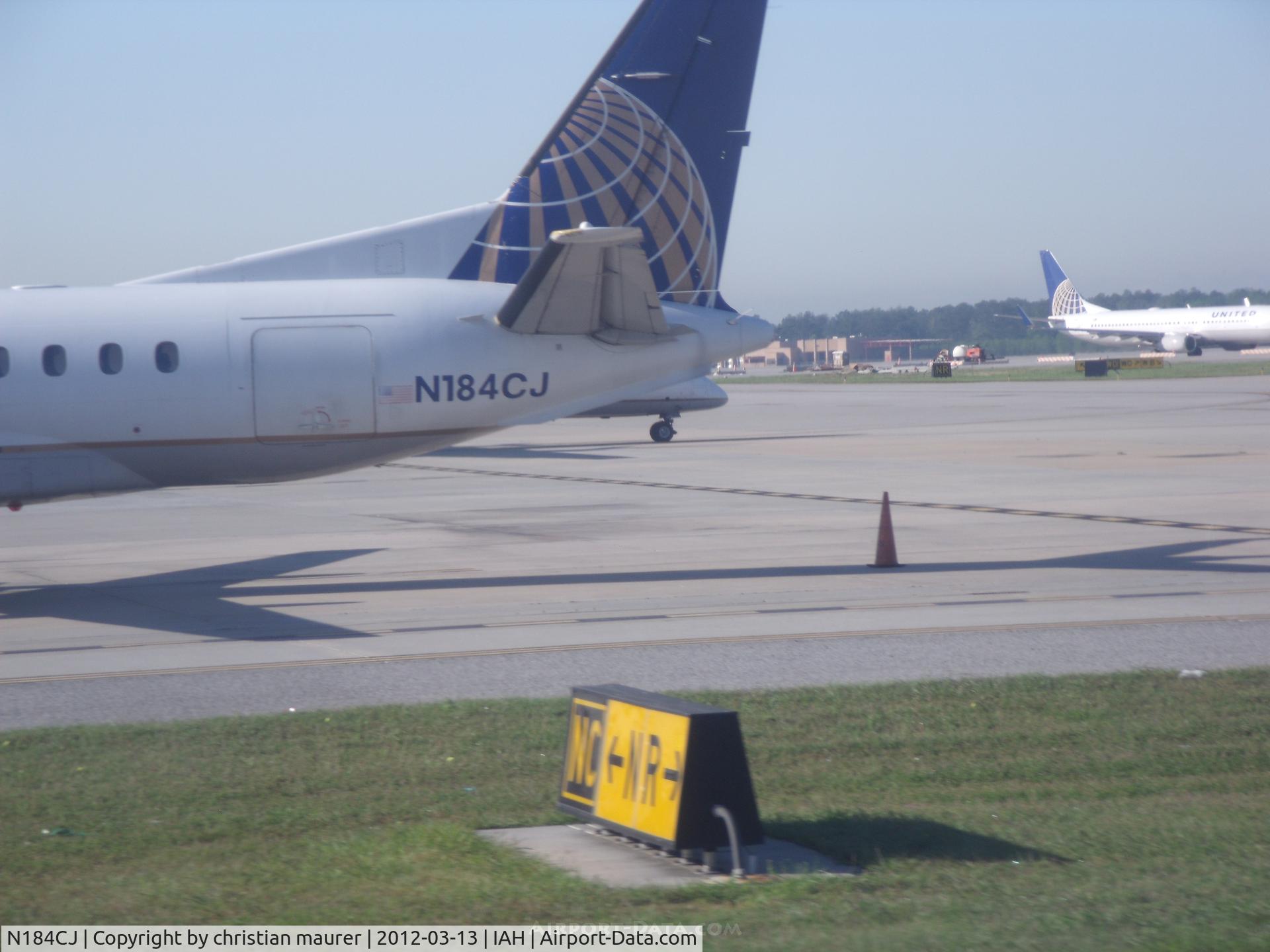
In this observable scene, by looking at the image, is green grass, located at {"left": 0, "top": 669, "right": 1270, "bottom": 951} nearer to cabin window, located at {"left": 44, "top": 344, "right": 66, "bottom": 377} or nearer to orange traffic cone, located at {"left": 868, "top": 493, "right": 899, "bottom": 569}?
orange traffic cone, located at {"left": 868, "top": 493, "right": 899, "bottom": 569}

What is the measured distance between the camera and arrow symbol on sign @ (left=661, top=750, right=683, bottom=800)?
20.7 ft

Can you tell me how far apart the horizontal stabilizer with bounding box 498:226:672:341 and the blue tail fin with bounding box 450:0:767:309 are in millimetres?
1517

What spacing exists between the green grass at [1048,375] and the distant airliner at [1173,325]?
2268mm

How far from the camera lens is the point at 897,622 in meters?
13.3

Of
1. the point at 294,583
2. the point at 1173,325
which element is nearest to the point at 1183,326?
the point at 1173,325

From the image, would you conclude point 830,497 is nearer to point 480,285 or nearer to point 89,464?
point 480,285

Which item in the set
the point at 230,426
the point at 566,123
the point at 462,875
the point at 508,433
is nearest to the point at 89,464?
the point at 230,426

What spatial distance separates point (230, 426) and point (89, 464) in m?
1.74

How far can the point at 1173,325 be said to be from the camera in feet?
358

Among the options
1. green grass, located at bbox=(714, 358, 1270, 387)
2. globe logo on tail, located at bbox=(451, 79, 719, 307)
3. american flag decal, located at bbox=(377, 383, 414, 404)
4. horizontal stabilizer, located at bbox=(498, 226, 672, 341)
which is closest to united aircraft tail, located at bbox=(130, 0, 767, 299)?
globe logo on tail, located at bbox=(451, 79, 719, 307)

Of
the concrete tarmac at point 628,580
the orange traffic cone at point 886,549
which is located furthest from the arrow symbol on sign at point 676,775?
the orange traffic cone at point 886,549

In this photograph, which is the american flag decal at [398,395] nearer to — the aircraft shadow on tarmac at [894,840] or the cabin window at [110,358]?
the cabin window at [110,358]

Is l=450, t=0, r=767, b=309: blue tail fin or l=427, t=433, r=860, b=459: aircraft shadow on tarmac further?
l=427, t=433, r=860, b=459: aircraft shadow on tarmac

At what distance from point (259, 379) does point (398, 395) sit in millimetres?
1701
